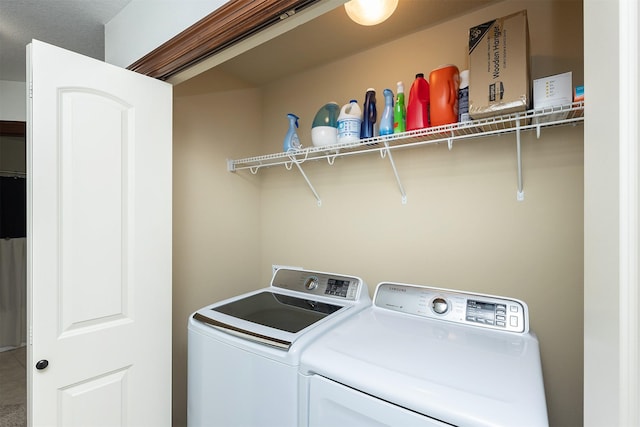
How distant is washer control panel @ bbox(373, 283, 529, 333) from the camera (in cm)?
130

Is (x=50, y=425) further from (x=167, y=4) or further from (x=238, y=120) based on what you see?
(x=238, y=120)

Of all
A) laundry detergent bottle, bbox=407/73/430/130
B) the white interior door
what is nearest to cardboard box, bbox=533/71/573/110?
laundry detergent bottle, bbox=407/73/430/130

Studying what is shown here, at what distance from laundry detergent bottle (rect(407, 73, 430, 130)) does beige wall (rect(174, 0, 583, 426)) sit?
0.27 metres

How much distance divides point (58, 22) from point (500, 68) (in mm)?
2202

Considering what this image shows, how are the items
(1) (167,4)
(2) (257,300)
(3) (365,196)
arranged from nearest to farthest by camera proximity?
(1) (167,4) → (2) (257,300) → (3) (365,196)

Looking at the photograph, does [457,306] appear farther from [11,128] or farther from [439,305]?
[11,128]

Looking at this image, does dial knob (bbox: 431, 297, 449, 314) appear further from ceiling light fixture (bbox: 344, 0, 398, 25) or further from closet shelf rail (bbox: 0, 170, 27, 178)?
closet shelf rail (bbox: 0, 170, 27, 178)

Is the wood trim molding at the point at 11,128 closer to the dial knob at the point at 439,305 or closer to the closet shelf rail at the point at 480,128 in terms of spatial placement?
the closet shelf rail at the point at 480,128

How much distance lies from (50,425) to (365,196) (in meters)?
1.80

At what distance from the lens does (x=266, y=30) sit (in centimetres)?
110

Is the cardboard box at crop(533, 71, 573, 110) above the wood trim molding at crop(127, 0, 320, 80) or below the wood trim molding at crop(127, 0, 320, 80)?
below

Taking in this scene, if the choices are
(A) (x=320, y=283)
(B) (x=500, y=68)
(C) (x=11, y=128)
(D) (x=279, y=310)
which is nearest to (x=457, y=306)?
(A) (x=320, y=283)

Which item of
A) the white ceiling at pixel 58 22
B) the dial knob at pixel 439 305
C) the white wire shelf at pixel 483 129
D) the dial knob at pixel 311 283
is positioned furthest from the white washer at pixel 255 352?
the white ceiling at pixel 58 22
